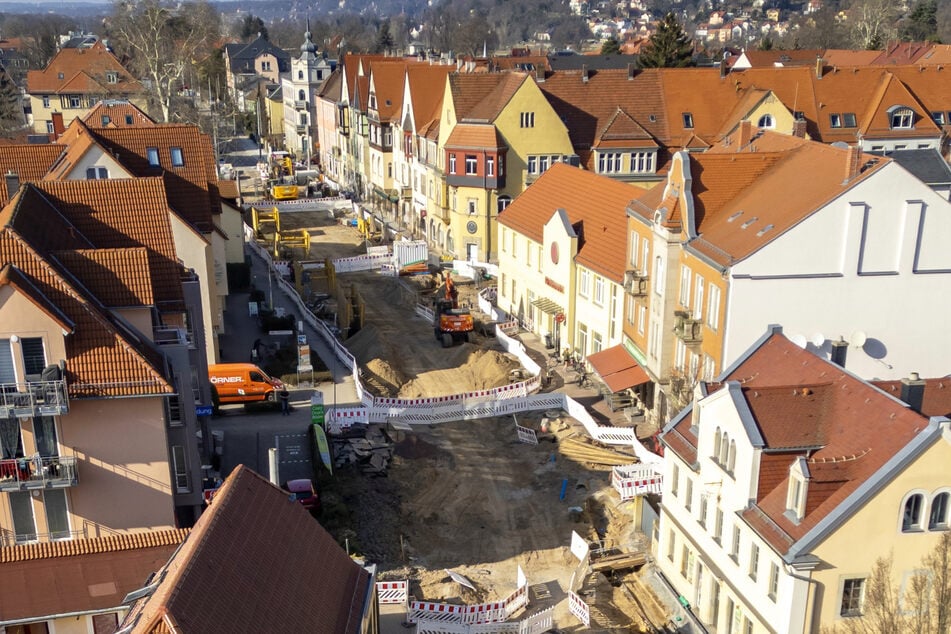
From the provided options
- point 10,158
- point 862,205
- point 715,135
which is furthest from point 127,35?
point 862,205

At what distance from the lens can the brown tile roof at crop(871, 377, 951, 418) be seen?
24625mm

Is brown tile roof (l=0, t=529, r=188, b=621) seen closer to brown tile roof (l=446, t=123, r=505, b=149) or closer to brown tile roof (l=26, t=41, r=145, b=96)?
brown tile roof (l=446, t=123, r=505, b=149)

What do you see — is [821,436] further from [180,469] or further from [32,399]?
[32,399]

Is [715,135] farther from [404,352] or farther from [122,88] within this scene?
[122,88]

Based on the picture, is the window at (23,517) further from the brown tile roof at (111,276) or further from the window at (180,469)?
the brown tile roof at (111,276)

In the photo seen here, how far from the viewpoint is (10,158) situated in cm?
4144

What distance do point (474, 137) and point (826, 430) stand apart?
1633 inches

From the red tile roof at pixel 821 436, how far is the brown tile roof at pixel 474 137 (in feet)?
126

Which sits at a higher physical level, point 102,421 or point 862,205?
point 862,205

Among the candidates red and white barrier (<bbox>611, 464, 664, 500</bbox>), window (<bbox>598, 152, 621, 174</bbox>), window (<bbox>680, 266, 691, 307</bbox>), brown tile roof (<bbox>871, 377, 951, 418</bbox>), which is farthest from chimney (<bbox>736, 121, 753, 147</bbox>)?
brown tile roof (<bbox>871, 377, 951, 418</bbox>)

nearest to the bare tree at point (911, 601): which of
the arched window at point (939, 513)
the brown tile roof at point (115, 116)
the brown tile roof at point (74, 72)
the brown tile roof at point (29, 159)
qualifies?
the arched window at point (939, 513)

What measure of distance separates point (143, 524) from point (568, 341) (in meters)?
26.2

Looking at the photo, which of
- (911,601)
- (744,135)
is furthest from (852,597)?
(744,135)

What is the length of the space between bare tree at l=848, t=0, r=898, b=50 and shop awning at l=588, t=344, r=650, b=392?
95152 millimetres
